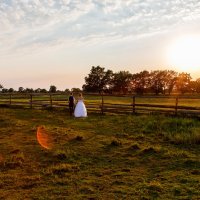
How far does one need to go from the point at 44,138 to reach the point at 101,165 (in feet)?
17.9

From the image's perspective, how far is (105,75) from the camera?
419 ft

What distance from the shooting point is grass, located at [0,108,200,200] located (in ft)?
29.9

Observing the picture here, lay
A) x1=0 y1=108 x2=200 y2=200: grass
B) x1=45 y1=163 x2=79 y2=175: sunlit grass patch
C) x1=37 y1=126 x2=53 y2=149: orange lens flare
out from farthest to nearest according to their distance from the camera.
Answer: x1=37 y1=126 x2=53 y2=149: orange lens flare → x1=45 y1=163 x2=79 y2=175: sunlit grass patch → x1=0 y1=108 x2=200 y2=200: grass

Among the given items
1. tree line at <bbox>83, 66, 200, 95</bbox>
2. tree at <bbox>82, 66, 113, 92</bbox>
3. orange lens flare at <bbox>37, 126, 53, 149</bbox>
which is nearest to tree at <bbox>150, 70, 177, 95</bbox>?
tree line at <bbox>83, 66, 200, 95</bbox>

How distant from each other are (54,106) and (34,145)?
1909 cm

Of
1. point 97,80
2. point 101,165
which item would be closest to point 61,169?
point 101,165

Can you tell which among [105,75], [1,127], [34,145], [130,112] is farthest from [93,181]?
[105,75]

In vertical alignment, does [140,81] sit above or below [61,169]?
above

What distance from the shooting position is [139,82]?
13462cm

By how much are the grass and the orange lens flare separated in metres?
0.15

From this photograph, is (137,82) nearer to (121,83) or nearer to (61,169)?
(121,83)

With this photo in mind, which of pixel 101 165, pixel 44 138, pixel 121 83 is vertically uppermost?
pixel 121 83

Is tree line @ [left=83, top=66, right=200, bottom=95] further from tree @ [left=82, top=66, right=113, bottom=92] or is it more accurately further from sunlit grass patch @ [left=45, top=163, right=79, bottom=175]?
sunlit grass patch @ [left=45, top=163, right=79, bottom=175]

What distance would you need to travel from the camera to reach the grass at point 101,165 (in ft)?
29.9
